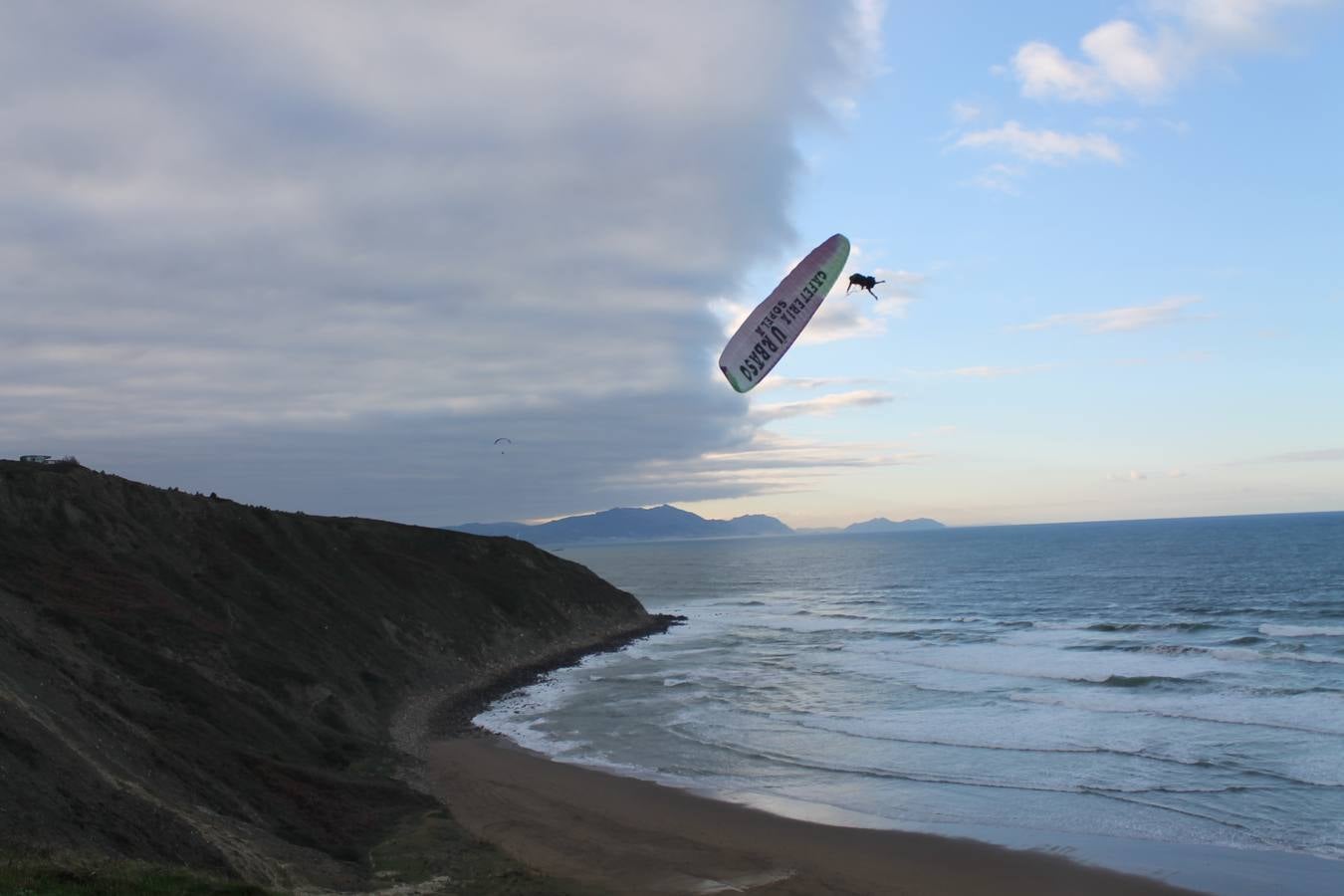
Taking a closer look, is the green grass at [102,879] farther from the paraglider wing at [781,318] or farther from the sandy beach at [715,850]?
the paraglider wing at [781,318]

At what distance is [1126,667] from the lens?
146 feet

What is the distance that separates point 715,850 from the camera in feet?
67.5

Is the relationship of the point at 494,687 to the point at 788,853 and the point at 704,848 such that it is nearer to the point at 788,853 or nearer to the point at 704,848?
the point at 704,848

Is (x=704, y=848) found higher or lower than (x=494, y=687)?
higher

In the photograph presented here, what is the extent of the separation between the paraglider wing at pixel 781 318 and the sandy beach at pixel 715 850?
9.89m

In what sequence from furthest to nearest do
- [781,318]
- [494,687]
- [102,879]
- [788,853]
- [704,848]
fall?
[494,687] < [704,848] < [788,853] < [781,318] < [102,879]

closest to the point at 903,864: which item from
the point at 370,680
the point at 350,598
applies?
the point at 370,680

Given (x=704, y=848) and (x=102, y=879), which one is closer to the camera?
(x=102, y=879)

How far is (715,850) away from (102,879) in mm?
12519

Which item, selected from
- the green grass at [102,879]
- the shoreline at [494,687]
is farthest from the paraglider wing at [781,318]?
the shoreline at [494,687]

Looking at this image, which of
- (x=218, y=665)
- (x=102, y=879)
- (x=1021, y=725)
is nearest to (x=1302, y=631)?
(x=1021, y=725)

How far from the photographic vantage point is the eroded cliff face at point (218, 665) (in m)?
15.4

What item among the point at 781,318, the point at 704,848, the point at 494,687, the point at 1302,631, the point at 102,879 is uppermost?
the point at 781,318

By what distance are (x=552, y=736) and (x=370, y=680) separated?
907 cm
